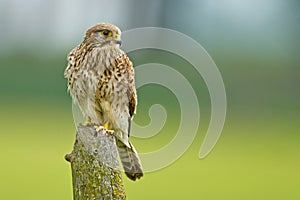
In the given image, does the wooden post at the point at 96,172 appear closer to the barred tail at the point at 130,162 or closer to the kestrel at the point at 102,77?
the barred tail at the point at 130,162

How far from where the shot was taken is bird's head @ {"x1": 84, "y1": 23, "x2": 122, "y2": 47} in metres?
4.50

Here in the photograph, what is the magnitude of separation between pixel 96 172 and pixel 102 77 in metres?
1.51

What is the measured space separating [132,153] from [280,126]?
355 inches

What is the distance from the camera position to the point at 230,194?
29.6ft

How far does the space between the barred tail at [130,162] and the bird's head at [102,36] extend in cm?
60

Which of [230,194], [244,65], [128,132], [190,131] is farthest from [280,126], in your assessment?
[128,132]

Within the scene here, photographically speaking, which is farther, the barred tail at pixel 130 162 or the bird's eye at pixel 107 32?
the bird's eye at pixel 107 32

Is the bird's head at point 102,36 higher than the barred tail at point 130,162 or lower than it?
higher

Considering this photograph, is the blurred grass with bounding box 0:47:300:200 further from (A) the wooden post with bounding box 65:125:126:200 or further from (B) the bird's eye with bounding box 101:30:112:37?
(A) the wooden post with bounding box 65:125:126:200

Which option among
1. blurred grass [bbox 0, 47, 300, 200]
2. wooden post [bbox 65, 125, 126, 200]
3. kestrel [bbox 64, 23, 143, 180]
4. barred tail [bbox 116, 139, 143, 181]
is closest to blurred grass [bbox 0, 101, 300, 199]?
blurred grass [bbox 0, 47, 300, 200]

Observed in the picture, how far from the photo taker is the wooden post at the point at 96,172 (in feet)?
9.96

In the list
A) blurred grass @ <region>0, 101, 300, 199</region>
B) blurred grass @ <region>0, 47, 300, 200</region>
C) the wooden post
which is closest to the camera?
the wooden post

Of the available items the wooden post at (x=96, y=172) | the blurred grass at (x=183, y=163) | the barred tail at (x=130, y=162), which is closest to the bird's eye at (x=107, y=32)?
the barred tail at (x=130, y=162)

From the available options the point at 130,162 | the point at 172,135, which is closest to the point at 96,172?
the point at 130,162
